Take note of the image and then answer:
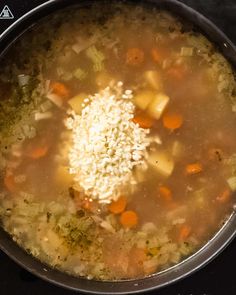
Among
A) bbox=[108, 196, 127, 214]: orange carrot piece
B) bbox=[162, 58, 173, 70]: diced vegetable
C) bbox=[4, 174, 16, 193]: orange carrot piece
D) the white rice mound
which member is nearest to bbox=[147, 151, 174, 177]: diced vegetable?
the white rice mound

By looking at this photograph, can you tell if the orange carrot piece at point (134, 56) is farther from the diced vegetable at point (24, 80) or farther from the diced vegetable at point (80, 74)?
the diced vegetable at point (24, 80)

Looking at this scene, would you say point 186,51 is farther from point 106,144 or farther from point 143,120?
point 106,144

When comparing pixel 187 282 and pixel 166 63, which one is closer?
pixel 166 63

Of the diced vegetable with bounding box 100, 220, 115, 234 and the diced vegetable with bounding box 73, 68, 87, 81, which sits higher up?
the diced vegetable with bounding box 73, 68, 87, 81

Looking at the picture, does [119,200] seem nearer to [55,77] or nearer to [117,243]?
[117,243]

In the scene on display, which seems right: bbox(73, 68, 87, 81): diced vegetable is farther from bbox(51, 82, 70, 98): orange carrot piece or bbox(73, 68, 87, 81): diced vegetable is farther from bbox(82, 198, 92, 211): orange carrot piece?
bbox(82, 198, 92, 211): orange carrot piece

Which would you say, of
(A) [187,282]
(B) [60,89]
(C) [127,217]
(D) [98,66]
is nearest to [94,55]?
(D) [98,66]
